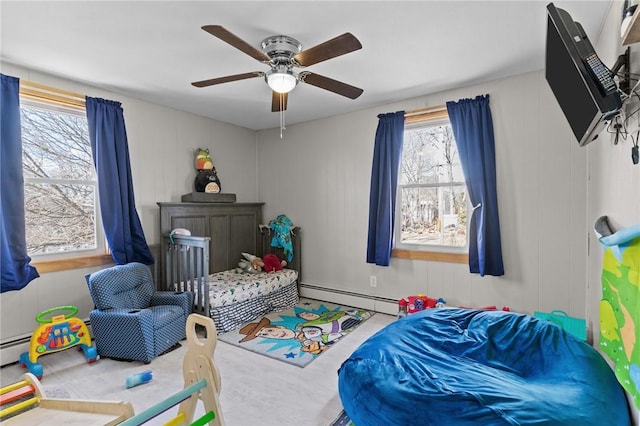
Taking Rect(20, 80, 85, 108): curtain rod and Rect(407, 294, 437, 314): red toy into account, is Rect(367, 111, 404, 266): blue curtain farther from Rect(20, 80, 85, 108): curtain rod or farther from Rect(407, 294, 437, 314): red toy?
Rect(20, 80, 85, 108): curtain rod

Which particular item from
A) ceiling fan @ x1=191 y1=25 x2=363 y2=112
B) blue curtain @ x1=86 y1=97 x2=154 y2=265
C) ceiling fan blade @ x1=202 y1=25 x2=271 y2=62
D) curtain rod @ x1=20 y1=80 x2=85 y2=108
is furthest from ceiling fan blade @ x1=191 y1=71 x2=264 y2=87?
curtain rod @ x1=20 y1=80 x2=85 y2=108

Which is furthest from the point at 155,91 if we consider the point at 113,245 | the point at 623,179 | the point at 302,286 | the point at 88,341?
the point at 623,179

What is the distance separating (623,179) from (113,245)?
384 centimetres

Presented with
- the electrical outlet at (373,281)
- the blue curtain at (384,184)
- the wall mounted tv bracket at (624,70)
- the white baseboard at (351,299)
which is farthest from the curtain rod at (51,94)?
the wall mounted tv bracket at (624,70)

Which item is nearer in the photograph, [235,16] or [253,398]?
[235,16]

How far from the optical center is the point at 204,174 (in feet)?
13.0

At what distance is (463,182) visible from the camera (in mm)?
3266

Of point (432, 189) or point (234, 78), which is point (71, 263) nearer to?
point (234, 78)

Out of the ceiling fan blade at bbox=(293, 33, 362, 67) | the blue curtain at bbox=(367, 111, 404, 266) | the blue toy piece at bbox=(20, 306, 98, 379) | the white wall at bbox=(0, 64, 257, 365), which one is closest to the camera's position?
the ceiling fan blade at bbox=(293, 33, 362, 67)

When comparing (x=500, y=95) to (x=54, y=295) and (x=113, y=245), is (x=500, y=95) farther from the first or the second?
(x=54, y=295)

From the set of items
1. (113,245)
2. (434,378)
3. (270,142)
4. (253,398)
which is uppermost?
(270,142)

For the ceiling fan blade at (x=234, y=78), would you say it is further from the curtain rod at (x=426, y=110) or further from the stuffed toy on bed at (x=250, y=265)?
the stuffed toy on bed at (x=250, y=265)

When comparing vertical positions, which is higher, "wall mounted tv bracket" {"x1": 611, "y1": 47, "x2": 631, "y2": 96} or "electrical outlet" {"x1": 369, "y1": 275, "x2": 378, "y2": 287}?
"wall mounted tv bracket" {"x1": 611, "y1": 47, "x2": 631, "y2": 96}

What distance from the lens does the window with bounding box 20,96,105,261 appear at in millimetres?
2760
